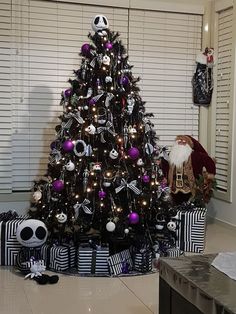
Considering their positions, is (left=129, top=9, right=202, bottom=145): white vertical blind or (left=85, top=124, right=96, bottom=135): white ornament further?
(left=129, top=9, right=202, bottom=145): white vertical blind

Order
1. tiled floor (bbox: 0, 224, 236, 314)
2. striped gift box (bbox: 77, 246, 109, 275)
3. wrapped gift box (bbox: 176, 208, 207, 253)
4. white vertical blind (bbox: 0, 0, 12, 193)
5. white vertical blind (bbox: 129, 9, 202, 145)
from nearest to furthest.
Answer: tiled floor (bbox: 0, 224, 236, 314)
striped gift box (bbox: 77, 246, 109, 275)
wrapped gift box (bbox: 176, 208, 207, 253)
white vertical blind (bbox: 0, 0, 12, 193)
white vertical blind (bbox: 129, 9, 202, 145)

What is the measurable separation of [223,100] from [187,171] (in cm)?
95

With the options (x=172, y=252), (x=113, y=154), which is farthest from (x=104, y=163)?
(x=172, y=252)

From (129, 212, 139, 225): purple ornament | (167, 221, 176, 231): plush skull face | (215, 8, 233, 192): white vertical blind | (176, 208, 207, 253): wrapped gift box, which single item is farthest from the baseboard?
(129, 212, 139, 225): purple ornament

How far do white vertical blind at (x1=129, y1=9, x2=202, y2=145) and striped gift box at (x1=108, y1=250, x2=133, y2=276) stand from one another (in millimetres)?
1930

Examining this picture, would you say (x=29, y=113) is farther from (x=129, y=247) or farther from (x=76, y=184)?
(x=129, y=247)

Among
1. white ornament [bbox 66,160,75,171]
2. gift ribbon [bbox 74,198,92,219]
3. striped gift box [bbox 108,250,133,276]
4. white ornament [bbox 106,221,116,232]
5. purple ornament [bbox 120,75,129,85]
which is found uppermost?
purple ornament [bbox 120,75,129,85]

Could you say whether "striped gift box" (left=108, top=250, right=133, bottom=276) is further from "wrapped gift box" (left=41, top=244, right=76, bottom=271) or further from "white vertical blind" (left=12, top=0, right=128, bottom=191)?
"white vertical blind" (left=12, top=0, right=128, bottom=191)

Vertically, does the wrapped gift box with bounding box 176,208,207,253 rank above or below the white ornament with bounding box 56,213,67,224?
below

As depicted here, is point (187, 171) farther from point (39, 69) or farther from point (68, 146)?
point (39, 69)

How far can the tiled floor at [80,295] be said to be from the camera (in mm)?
2846

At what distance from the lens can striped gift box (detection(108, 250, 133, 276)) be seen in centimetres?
348

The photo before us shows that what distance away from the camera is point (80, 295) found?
308 cm

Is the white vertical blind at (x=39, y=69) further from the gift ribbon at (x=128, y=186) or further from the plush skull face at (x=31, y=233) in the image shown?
the gift ribbon at (x=128, y=186)
